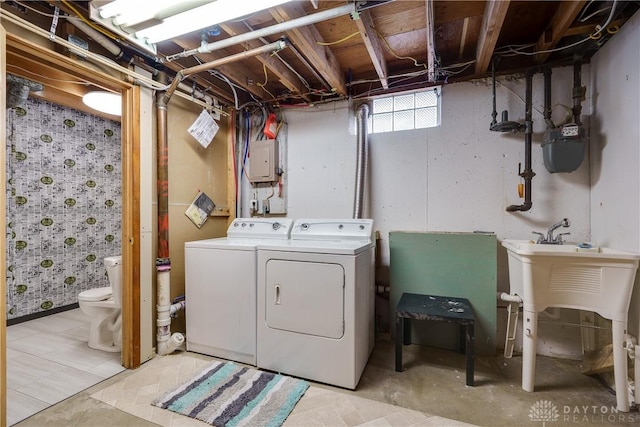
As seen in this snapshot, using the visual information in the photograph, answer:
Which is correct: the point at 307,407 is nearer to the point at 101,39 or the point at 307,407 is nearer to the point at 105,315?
the point at 105,315

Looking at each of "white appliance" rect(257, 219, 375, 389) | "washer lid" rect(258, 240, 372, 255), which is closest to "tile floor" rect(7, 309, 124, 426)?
"white appliance" rect(257, 219, 375, 389)

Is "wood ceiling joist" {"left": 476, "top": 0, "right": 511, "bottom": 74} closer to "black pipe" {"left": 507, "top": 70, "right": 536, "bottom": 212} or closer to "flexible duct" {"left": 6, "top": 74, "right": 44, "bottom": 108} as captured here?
"black pipe" {"left": 507, "top": 70, "right": 536, "bottom": 212}

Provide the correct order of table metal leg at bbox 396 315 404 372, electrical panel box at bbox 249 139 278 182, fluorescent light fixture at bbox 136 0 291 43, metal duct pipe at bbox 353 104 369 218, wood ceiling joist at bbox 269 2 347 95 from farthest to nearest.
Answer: electrical panel box at bbox 249 139 278 182
metal duct pipe at bbox 353 104 369 218
table metal leg at bbox 396 315 404 372
wood ceiling joist at bbox 269 2 347 95
fluorescent light fixture at bbox 136 0 291 43

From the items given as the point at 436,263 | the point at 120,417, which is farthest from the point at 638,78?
the point at 120,417

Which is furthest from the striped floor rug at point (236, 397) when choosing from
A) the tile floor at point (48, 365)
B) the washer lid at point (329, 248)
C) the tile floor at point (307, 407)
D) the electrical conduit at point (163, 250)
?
the washer lid at point (329, 248)

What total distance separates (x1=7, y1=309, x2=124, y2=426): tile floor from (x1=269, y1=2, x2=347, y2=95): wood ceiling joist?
262cm

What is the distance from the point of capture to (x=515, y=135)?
222cm

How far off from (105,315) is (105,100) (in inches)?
71.7

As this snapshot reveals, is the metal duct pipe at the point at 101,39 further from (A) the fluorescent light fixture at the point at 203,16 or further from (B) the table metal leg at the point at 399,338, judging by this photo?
(B) the table metal leg at the point at 399,338

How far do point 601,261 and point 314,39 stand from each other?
2.22 meters

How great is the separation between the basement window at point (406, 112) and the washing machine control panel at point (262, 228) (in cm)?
123

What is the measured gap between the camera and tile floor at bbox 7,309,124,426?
1665 mm

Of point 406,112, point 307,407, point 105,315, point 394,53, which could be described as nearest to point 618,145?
point 406,112

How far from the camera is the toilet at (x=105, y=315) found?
229 centimetres
